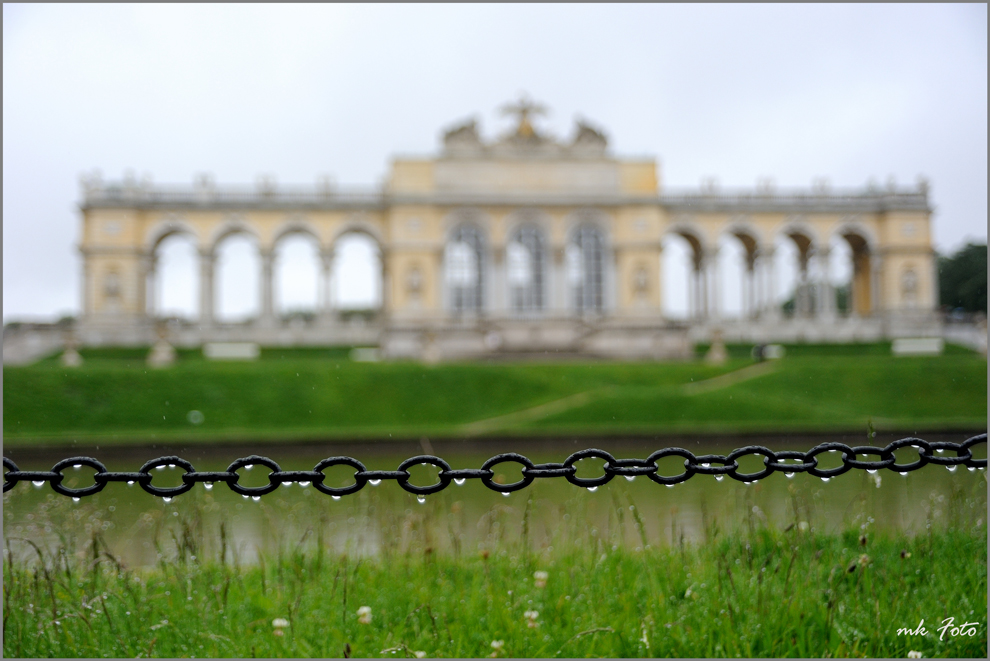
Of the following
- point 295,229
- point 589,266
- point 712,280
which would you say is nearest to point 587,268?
point 589,266

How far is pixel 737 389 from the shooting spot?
48.8 ft

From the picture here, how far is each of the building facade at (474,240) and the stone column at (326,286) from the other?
0.06 metres

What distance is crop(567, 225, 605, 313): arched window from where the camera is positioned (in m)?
30.3

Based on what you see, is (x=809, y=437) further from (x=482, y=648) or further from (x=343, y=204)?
(x=343, y=204)

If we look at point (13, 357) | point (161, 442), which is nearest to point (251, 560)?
point (161, 442)

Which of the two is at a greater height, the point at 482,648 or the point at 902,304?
the point at 902,304

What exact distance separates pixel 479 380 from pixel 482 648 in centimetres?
1277

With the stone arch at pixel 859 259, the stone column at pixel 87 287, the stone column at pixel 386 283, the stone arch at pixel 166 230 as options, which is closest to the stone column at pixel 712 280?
the stone arch at pixel 859 259

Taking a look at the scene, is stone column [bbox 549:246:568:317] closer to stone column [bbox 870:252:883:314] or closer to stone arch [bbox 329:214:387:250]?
stone arch [bbox 329:214:387:250]

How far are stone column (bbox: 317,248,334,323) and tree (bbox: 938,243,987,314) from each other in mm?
25579

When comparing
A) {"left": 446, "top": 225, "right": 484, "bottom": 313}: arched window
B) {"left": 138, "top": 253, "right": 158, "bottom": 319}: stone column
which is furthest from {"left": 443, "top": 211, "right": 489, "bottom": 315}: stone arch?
{"left": 138, "top": 253, "right": 158, "bottom": 319}: stone column

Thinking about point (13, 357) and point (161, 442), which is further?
point (13, 357)

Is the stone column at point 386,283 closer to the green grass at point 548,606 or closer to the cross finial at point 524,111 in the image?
the cross finial at point 524,111

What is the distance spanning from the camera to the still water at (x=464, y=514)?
3.46 metres
